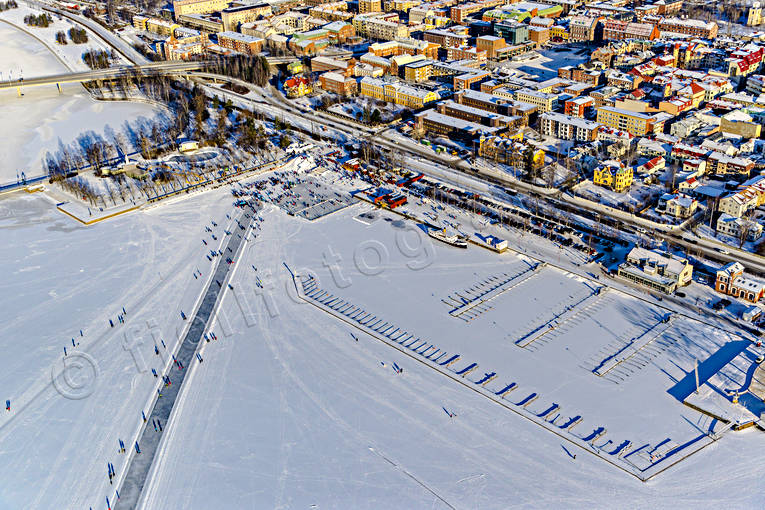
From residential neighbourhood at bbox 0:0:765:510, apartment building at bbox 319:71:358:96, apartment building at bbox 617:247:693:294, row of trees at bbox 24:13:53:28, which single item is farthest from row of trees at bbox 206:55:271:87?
apartment building at bbox 617:247:693:294

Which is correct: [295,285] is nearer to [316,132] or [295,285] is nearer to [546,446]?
[546,446]

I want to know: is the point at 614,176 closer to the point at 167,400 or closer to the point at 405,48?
the point at 167,400

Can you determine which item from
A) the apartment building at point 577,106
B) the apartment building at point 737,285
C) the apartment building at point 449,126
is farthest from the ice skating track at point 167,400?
the apartment building at point 577,106

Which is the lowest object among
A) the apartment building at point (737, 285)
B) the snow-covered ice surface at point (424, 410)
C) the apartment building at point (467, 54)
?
the snow-covered ice surface at point (424, 410)

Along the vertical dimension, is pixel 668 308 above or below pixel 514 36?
below

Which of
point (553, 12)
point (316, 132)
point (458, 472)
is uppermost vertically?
point (553, 12)

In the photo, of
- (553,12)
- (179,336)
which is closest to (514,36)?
(553,12)

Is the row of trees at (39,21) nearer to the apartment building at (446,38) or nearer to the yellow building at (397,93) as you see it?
the apartment building at (446,38)
